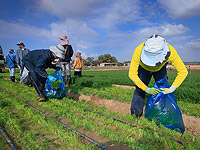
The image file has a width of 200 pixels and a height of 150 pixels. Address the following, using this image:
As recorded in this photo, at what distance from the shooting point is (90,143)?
197 centimetres

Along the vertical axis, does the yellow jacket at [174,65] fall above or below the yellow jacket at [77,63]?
below

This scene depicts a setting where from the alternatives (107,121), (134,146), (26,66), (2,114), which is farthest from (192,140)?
(26,66)

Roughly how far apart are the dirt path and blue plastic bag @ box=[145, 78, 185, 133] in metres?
0.76

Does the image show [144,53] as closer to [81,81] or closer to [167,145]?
[167,145]

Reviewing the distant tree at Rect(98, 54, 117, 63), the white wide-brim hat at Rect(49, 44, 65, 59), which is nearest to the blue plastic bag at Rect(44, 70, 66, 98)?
the white wide-brim hat at Rect(49, 44, 65, 59)

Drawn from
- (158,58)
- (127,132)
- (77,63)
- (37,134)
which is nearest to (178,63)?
(158,58)

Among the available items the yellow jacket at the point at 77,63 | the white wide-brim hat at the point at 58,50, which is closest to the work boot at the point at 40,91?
the white wide-brim hat at the point at 58,50

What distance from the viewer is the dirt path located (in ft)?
9.47

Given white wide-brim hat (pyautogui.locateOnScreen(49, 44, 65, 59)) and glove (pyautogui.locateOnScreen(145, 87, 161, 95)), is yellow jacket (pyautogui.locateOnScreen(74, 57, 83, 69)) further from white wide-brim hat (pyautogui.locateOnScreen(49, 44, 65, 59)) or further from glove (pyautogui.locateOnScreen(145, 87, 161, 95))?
glove (pyautogui.locateOnScreen(145, 87, 161, 95))

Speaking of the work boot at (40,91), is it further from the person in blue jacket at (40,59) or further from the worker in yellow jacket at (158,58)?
the worker in yellow jacket at (158,58)

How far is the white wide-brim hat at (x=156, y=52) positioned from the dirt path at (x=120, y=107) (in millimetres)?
1780

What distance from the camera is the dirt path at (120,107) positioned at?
2887 mm

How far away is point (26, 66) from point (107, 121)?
9.60ft

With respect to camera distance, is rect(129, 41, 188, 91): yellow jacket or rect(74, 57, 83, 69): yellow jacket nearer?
rect(129, 41, 188, 91): yellow jacket
